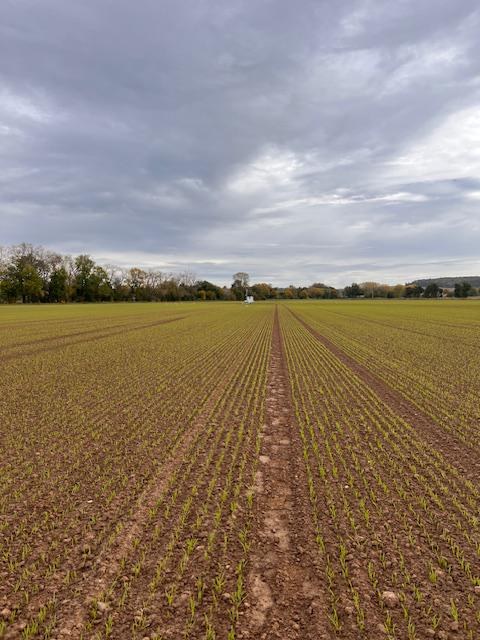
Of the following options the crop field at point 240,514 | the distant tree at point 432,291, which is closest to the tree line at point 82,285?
the distant tree at point 432,291

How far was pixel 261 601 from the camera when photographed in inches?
147

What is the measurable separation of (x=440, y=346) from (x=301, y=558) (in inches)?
903

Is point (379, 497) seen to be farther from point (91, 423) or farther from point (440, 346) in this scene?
point (440, 346)

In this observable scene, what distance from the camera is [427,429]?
8.76 meters

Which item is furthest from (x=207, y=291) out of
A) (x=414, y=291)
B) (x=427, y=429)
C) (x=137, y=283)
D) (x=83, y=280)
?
(x=427, y=429)

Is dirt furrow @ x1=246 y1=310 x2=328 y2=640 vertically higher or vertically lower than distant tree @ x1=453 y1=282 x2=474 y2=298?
lower

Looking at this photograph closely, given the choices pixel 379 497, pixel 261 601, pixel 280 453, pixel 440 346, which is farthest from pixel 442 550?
pixel 440 346

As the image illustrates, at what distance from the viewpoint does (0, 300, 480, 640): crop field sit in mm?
3588

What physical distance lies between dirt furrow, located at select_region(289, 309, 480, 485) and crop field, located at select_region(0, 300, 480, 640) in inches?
2.3

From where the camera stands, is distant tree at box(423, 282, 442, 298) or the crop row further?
distant tree at box(423, 282, 442, 298)

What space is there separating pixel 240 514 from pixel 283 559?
1075mm

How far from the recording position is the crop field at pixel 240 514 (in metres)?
3.59

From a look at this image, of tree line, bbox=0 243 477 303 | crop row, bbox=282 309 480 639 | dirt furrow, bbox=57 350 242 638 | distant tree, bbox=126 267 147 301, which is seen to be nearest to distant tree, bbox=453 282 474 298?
tree line, bbox=0 243 477 303

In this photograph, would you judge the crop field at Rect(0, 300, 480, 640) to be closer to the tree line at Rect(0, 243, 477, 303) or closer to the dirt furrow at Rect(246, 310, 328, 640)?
the dirt furrow at Rect(246, 310, 328, 640)
